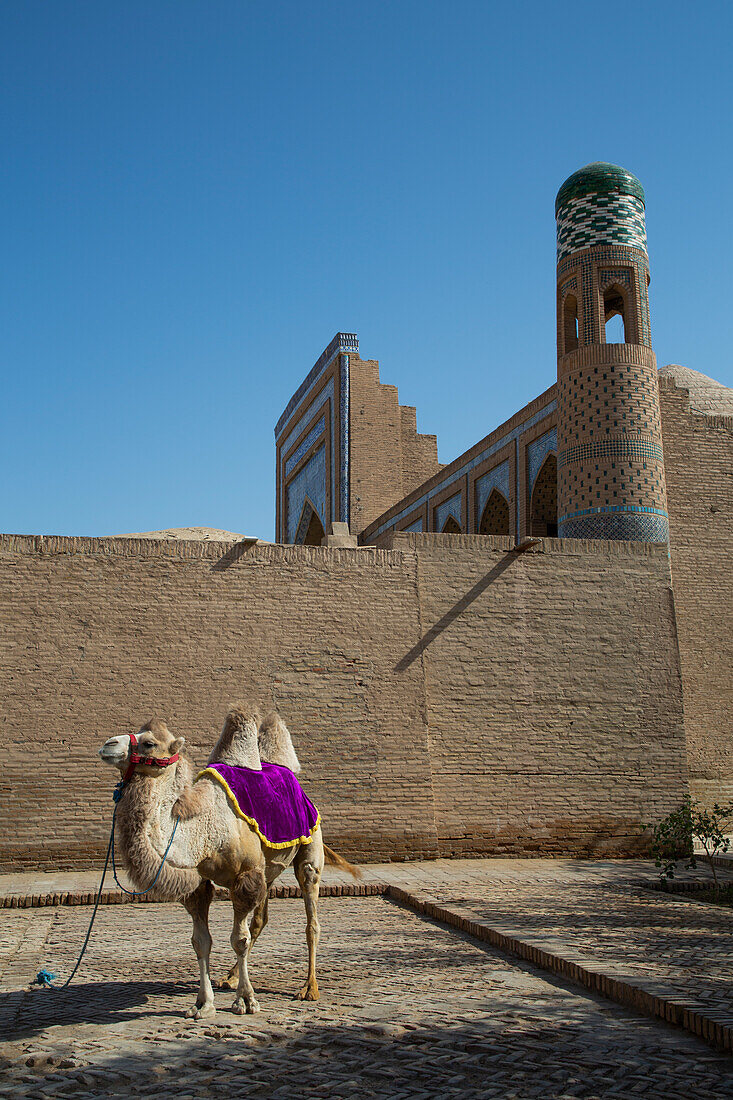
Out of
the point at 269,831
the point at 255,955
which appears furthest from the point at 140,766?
the point at 255,955

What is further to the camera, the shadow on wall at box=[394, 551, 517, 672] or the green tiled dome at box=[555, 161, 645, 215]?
the green tiled dome at box=[555, 161, 645, 215]

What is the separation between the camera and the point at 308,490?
85.8 ft

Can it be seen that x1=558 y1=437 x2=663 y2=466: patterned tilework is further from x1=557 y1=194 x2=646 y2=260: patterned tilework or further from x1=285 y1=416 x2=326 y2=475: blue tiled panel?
x1=285 y1=416 x2=326 y2=475: blue tiled panel

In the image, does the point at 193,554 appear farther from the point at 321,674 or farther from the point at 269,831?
the point at 269,831

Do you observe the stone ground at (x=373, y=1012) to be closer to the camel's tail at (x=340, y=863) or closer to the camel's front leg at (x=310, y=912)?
the camel's front leg at (x=310, y=912)

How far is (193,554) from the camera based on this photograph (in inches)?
373

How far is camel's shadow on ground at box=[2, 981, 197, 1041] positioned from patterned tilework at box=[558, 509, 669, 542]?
27.3 ft

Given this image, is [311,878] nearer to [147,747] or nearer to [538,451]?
[147,747]

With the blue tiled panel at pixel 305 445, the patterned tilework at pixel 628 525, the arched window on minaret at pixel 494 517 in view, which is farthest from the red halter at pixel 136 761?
the blue tiled panel at pixel 305 445

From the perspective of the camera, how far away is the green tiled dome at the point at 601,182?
514 inches

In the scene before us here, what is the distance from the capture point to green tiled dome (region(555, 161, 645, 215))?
42.9 feet

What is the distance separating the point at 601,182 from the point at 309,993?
11529 mm

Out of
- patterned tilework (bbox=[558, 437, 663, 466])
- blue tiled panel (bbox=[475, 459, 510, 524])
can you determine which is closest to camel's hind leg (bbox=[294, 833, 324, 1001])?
patterned tilework (bbox=[558, 437, 663, 466])

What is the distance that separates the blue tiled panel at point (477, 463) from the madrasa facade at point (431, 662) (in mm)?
2460
